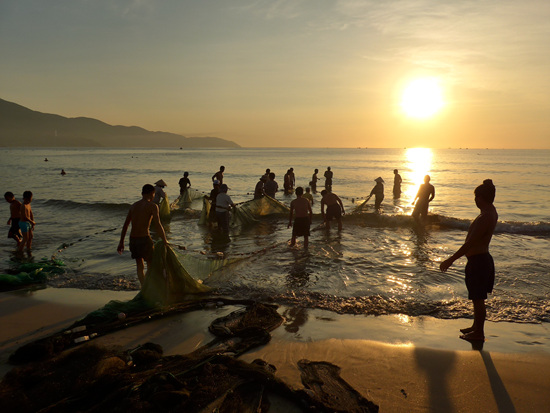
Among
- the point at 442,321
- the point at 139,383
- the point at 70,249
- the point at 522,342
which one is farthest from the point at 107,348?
the point at 70,249

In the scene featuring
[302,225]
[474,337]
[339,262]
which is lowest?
[339,262]

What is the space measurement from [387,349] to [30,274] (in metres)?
7.36

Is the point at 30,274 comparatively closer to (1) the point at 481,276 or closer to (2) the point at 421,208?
(1) the point at 481,276

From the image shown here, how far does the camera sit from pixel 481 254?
4938 millimetres

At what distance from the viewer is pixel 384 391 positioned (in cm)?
383

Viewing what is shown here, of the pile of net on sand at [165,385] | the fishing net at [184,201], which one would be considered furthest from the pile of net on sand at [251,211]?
the pile of net on sand at [165,385]

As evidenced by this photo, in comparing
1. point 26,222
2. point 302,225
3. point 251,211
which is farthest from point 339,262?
point 26,222

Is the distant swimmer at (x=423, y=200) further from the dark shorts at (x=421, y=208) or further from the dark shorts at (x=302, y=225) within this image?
the dark shorts at (x=302, y=225)

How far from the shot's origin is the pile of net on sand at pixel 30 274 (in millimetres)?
7395

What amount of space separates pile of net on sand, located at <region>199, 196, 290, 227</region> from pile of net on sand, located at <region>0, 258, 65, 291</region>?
6.26 meters

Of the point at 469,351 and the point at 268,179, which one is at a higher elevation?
the point at 268,179

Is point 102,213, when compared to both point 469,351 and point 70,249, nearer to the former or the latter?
point 70,249

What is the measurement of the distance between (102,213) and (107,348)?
16.5m

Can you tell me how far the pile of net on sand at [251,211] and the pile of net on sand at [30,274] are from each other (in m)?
6.26
